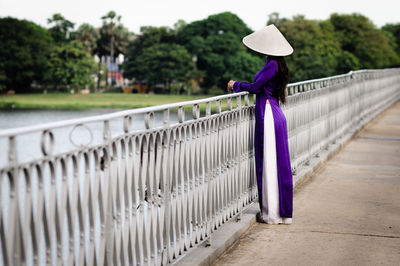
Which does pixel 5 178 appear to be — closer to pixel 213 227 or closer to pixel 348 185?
pixel 213 227

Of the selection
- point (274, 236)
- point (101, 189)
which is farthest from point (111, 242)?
point (274, 236)

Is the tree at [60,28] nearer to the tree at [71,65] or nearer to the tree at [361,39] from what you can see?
the tree at [71,65]

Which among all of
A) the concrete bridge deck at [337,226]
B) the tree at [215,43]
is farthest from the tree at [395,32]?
the concrete bridge deck at [337,226]

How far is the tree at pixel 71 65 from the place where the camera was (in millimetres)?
108750

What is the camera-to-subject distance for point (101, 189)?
11.8 ft

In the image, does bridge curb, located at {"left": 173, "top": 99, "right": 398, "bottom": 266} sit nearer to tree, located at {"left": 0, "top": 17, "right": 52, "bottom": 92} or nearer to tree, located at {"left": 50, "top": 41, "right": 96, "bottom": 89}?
tree, located at {"left": 0, "top": 17, "right": 52, "bottom": 92}

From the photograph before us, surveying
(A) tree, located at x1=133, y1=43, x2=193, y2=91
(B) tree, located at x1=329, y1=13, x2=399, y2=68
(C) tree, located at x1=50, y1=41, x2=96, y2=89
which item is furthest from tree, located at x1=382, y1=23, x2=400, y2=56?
(C) tree, located at x1=50, y1=41, x2=96, y2=89

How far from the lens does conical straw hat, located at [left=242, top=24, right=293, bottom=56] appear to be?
20.4 feet

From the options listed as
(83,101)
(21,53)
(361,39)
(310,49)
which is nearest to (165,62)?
(83,101)

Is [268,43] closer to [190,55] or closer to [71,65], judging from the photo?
[190,55]

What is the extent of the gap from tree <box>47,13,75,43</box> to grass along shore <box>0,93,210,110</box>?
1364 cm

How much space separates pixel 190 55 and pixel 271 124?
103 meters

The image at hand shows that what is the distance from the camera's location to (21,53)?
104 m

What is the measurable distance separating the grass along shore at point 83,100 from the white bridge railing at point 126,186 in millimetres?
92523
